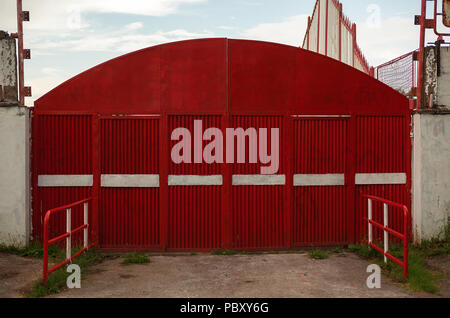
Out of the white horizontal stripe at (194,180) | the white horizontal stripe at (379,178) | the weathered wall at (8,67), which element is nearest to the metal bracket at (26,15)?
the weathered wall at (8,67)

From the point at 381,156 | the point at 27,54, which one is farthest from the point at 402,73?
the point at 27,54

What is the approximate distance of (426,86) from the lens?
815cm

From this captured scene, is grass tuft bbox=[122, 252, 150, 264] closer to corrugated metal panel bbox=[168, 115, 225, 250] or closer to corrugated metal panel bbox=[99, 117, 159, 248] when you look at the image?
corrugated metal panel bbox=[99, 117, 159, 248]

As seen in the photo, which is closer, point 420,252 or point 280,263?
point 280,263

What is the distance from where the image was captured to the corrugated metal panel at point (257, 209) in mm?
7832

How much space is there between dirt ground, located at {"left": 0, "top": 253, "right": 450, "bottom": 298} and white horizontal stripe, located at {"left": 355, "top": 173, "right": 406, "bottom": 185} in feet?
4.80

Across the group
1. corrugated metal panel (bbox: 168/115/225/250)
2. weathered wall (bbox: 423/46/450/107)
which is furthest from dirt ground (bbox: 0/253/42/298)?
weathered wall (bbox: 423/46/450/107)

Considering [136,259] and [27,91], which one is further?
[27,91]

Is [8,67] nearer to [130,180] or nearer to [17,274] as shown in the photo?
[130,180]

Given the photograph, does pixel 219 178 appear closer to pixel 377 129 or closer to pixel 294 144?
pixel 294 144

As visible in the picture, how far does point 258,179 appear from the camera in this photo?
25.7 feet

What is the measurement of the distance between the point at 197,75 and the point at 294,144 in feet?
7.49

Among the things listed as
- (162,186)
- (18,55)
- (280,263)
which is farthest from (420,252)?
(18,55)

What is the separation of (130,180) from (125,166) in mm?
283
